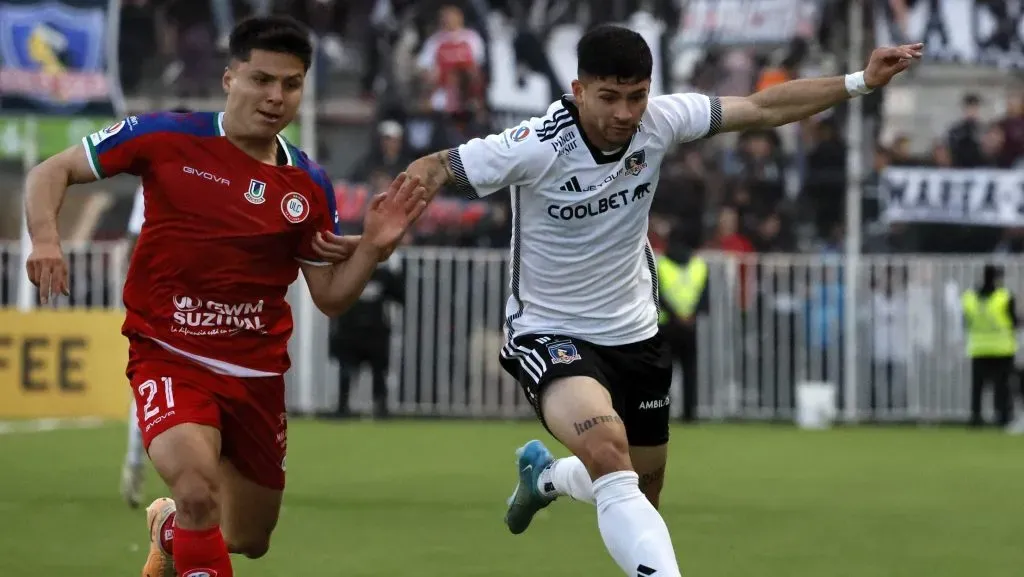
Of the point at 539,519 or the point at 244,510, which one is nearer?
the point at 244,510

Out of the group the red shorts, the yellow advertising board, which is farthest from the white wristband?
the yellow advertising board

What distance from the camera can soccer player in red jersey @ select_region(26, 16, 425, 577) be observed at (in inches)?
259

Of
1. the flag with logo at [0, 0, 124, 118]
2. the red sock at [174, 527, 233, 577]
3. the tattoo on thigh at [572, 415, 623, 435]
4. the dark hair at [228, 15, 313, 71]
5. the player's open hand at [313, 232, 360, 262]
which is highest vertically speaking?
the flag with logo at [0, 0, 124, 118]

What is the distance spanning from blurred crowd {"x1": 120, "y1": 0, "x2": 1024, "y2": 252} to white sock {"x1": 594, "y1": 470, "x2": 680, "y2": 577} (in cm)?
1373

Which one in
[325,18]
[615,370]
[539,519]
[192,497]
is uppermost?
[325,18]

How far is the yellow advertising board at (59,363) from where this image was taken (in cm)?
1928

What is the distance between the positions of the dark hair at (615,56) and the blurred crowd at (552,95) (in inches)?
515

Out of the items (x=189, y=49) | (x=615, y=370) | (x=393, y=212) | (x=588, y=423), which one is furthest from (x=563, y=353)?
(x=189, y=49)

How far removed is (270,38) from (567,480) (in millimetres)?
2468

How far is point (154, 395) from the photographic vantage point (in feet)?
21.2

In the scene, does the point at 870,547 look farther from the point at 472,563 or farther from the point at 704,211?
the point at 704,211

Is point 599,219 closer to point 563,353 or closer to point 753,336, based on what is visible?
point 563,353

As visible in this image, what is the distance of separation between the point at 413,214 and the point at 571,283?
0.91m

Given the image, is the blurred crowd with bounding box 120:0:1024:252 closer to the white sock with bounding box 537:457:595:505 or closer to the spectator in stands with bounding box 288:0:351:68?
the spectator in stands with bounding box 288:0:351:68
